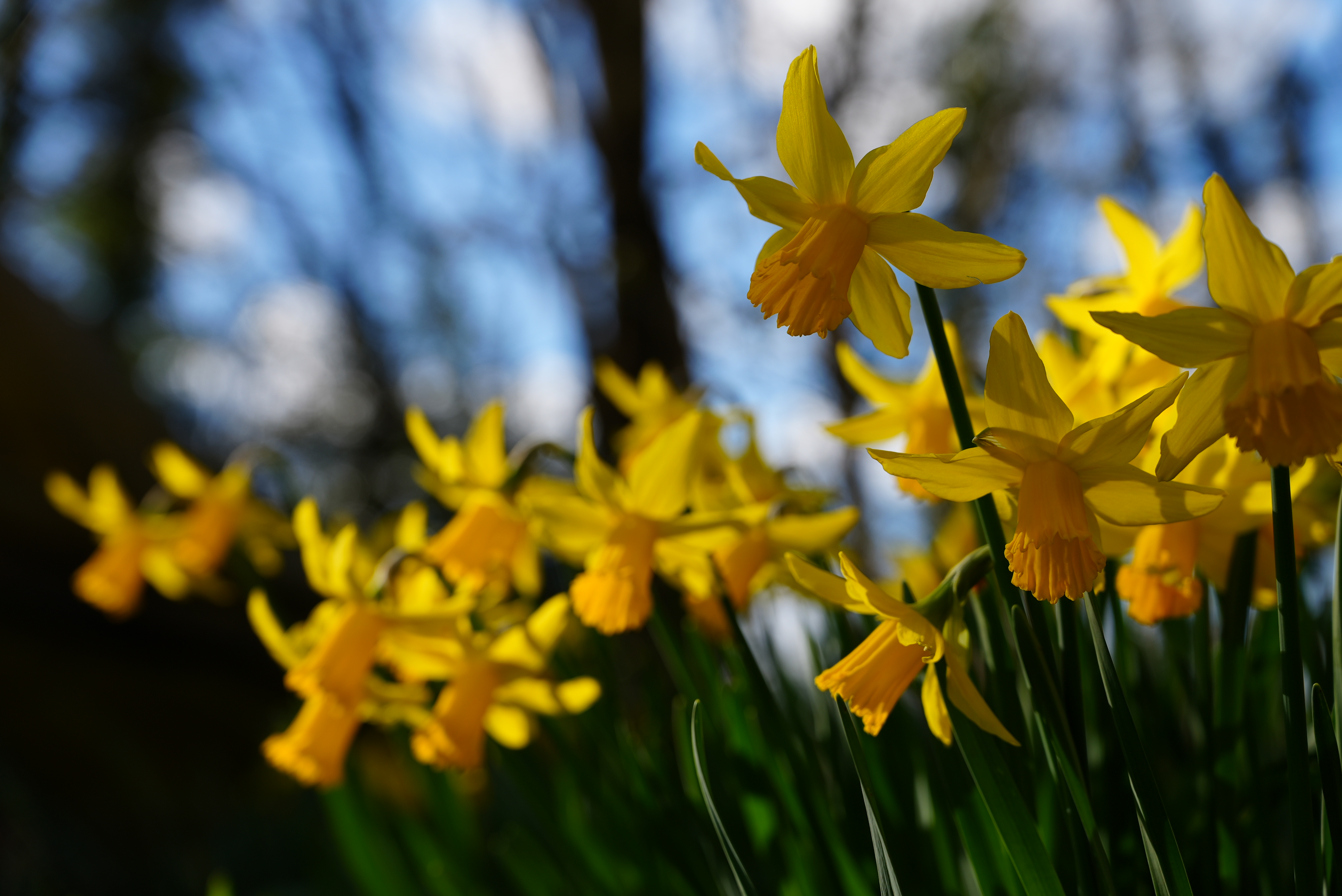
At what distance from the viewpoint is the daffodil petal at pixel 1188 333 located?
49cm

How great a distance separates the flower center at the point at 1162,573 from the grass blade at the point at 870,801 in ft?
0.90

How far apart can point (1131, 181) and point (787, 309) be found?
9.30 m

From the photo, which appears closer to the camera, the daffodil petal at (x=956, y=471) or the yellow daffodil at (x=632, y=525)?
the daffodil petal at (x=956, y=471)

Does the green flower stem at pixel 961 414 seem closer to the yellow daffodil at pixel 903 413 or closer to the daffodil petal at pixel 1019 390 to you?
the daffodil petal at pixel 1019 390

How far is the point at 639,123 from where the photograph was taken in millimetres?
3834

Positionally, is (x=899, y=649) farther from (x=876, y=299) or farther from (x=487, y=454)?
(x=487, y=454)

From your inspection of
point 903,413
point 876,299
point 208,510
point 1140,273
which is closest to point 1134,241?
point 1140,273

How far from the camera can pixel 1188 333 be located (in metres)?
0.51

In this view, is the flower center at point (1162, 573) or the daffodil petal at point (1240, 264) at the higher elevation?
the daffodil petal at point (1240, 264)

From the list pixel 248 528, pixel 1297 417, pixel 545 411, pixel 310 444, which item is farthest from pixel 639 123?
pixel 310 444

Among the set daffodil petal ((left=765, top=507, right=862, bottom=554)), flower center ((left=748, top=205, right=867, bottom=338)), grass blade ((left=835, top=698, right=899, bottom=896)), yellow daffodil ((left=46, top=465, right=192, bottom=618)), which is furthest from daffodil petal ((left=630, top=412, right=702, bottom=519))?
yellow daffodil ((left=46, top=465, right=192, bottom=618))

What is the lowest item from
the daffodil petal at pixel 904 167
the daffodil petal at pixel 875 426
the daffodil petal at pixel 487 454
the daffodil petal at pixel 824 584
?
the daffodil petal at pixel 824 584

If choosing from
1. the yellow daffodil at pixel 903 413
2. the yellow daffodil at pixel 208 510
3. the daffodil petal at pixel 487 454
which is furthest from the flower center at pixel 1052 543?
the yellow daffodil at pixel 208 510

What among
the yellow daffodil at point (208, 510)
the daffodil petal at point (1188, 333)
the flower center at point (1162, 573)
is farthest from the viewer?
the yellow daffodil at point (208, 510)
